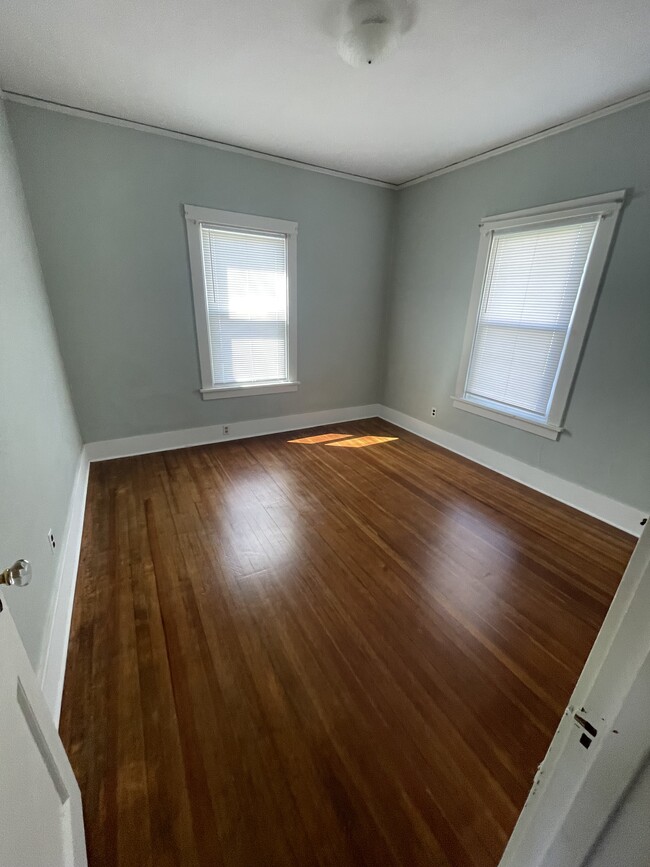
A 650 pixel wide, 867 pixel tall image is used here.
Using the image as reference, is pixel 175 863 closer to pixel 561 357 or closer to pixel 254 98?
pixel 561 357

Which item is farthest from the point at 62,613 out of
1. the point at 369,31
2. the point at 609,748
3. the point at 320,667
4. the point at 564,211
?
the point at 564,211

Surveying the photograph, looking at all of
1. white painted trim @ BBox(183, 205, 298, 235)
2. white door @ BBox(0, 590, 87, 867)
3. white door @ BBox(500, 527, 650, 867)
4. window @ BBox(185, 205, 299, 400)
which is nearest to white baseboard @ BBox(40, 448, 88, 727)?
white door @ BBox(0, 590, 87, 867)

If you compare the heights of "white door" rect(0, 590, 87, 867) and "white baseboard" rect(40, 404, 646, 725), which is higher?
"white door" rect(0, 590, 87, 867)

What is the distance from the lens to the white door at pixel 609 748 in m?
0.46

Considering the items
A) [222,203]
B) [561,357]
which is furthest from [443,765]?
[222,203]

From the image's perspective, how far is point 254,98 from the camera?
226cm

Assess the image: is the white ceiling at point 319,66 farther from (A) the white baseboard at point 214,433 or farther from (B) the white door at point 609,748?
(A) the white baseboard at point 214,433

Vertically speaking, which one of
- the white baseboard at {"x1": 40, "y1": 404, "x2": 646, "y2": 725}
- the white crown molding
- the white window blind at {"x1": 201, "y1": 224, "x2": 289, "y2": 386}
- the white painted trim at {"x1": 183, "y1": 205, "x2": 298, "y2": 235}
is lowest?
the white baseboard at {"x1": 40, "y1": 404, "x2": 646, "y2": 725}

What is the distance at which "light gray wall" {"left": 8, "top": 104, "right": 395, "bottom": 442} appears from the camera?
2.58 m

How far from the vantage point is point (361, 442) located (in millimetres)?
3869

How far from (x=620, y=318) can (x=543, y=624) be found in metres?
2.04

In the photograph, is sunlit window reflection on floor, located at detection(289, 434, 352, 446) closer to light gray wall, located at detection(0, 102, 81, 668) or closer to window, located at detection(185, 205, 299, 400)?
window, located at detection(185, 205, 299, 400)

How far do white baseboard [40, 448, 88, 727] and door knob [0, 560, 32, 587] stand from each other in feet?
2.11

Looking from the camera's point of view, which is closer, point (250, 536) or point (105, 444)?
point (250, 536)
